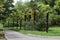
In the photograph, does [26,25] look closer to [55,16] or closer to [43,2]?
[55,16]

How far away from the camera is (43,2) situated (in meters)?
72.4

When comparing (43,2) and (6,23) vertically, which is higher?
(43,2)

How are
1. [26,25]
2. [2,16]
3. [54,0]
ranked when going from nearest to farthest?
[26,25] < [2,16] < [54,0]

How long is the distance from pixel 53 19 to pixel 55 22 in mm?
1278

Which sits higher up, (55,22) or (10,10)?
(10,10)

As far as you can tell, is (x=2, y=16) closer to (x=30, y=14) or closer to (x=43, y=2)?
(x=30, y=14)

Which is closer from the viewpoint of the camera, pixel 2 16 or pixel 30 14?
pixel 2 16

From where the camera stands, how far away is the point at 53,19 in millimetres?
59656

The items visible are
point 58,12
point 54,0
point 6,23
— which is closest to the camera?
point 6,23

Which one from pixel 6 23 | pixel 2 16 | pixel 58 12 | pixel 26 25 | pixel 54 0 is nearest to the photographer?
pixel 26 25

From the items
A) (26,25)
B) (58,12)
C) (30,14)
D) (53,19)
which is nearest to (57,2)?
(58,12)

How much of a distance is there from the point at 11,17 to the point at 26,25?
12729 mm

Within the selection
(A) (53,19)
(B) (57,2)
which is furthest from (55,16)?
(B) (57,2)

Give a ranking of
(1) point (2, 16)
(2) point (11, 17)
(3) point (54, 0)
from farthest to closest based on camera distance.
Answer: (3) point (54, 0), (2) point (11, 17), (1) point (2, 16)
